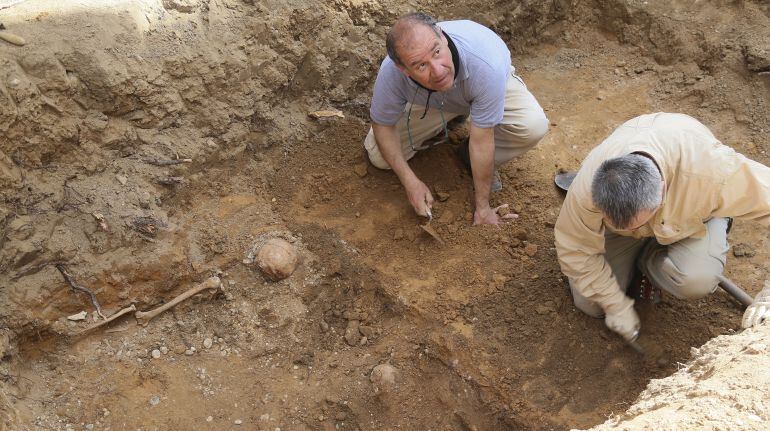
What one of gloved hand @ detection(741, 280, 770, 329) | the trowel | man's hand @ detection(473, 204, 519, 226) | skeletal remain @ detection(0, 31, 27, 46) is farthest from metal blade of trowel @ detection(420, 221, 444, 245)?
skeletal remain @ detection(0, 31, 27, 46)

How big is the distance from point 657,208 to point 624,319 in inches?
25.2

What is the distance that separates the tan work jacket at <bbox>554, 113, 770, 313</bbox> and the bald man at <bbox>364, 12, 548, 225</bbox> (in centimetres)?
66

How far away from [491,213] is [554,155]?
0.71 m

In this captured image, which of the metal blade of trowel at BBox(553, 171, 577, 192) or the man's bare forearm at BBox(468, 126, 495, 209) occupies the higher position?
the man's bare forearm at BBox(468, 126, 495, 209)

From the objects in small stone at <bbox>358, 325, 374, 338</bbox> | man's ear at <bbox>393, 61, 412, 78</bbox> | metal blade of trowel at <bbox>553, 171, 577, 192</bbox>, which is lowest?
small stone at <bbox>358, 325, 374, 338</bbox>

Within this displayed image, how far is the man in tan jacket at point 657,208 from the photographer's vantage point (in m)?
2.38

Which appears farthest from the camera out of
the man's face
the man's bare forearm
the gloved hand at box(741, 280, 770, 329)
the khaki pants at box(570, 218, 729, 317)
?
the man's bare forearm

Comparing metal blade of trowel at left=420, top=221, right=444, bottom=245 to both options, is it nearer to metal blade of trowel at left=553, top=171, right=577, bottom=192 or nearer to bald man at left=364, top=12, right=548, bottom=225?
bald man at left=364, top=12, right=548, bottom=225

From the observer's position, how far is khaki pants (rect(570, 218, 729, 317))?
109 inches

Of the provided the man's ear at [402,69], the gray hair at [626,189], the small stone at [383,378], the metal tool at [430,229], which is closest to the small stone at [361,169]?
the metal tool at [430,229]

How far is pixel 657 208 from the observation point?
7.91 feet

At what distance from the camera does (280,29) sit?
3.64 metres

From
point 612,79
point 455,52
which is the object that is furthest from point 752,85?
point 455,52

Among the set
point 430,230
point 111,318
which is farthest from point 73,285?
point 430,230
